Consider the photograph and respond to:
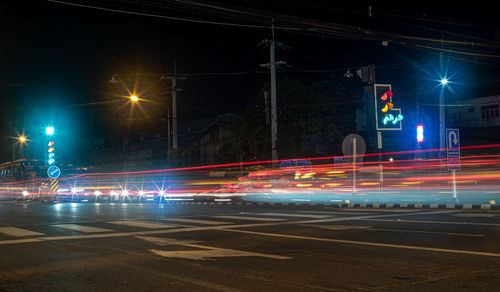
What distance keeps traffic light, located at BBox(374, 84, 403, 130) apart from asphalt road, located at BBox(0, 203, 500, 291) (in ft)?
13.4

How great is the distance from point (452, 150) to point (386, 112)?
19.2 feet

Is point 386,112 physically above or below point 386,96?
below

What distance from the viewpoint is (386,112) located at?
16.9 meters

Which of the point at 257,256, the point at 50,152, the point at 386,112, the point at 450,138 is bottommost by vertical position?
the point at 257,256

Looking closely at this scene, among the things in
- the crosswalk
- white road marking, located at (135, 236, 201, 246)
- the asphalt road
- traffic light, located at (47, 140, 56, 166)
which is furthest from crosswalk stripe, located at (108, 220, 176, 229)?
traffic light, located at (47, 140, 56, 166)

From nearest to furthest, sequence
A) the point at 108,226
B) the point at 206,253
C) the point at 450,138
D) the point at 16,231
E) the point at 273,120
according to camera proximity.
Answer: the point at 206,253 < the point at 16,231 < the point at 108,226 < the point at 450,138 < the point at 273,120

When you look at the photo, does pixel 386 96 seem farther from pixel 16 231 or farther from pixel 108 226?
pixel 16 231

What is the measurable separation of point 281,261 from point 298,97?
106 feet

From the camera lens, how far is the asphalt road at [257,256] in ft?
21.2

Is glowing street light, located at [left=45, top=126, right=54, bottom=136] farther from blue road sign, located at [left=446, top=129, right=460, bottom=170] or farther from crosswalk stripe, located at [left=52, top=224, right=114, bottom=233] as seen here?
blue road sign, located at [left=446, top=129, right=460, bottom=170]

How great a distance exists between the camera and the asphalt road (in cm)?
645

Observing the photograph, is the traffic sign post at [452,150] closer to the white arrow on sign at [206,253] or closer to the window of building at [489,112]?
the white arrow on sign at [206,253]

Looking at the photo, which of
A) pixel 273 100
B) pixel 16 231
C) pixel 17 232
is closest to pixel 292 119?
pixel 273 100

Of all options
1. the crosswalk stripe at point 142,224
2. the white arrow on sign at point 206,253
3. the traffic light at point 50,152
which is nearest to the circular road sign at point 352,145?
the crosswalk stripe at point 142,224
